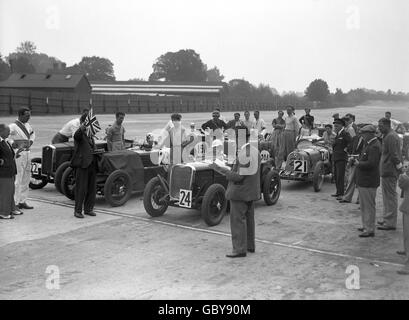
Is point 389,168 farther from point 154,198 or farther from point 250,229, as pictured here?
point 154,198

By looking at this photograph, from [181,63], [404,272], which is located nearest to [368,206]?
[404,272]

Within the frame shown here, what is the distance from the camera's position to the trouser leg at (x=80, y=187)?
842 cm

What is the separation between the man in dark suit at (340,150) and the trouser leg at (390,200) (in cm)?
227

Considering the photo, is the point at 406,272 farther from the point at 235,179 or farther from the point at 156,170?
the point at 156,170

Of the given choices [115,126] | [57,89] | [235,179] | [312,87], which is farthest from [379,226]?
[57,89]

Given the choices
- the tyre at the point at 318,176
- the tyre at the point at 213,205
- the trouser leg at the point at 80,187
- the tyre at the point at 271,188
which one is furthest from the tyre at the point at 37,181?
the tyre at the point at 318,176

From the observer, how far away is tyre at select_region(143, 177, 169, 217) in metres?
8.38

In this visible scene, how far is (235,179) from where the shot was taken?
20.7 feet

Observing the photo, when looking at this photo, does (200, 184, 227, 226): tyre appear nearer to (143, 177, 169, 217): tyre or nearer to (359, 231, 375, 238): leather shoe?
(143, 177, 169, 217): tyre

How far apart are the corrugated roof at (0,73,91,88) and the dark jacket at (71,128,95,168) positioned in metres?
50.2

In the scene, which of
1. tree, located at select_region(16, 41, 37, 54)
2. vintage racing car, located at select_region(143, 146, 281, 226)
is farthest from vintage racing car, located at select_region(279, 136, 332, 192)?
tree, located at select_region(16, 41, 37, 54)

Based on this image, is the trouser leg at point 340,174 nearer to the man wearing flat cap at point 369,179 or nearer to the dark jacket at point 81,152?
the man wearing flat cap at point 369,179

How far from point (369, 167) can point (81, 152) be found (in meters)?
4.70
